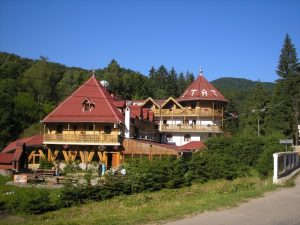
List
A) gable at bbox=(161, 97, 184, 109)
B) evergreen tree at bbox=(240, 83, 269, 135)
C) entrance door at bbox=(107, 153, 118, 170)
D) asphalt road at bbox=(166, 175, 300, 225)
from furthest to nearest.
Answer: evergreen tree at bbox=(240, 83, 269, 135) → gable at bbox=(161, 97, 184, 109) → entrance door at bbox=(107, 153, 118, 170) → asphalt road at bbox=(166, 175, 300, 225)

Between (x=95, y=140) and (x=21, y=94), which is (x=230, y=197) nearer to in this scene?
(x=95, y=140)

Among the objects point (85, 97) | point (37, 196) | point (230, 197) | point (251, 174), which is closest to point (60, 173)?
point (85, 97)

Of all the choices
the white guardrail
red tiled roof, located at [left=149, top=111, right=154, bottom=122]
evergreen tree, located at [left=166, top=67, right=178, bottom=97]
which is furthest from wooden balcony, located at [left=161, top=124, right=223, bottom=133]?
evergreen tree, located at [left=166, top=67, right=178, bottom=97]

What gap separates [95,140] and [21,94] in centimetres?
3840

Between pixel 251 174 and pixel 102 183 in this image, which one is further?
pixel 251 174

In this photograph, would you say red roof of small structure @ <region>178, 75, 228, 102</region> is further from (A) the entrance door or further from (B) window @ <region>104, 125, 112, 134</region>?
(A) the entrance door

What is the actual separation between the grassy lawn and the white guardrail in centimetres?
119

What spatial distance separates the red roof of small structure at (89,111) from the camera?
43.1 meters

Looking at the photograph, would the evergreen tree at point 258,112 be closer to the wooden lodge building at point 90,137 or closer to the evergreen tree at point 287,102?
the evergreen tree at point 287,102

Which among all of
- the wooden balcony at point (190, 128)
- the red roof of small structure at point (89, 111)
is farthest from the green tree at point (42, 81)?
the red roof of small structure at point (89, 111)

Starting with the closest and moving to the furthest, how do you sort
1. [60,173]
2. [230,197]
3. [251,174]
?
[230,197], [251,174], [60,173]

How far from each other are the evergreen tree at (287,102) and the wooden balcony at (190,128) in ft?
39.4

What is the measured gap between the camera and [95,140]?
139 feet

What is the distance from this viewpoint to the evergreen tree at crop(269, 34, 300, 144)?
5944 centimetres
